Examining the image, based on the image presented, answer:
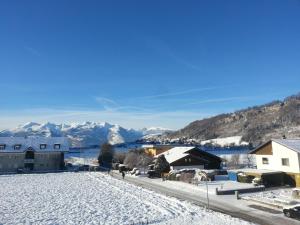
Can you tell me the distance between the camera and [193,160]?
65.9 m

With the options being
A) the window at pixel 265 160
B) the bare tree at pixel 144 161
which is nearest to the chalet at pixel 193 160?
the bare tree at pixel 144 161

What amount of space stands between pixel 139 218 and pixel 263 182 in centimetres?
2188

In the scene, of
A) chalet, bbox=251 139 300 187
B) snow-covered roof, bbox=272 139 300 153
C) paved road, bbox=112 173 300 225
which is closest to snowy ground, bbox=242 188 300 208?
paved road, bbox=112 173 300 225

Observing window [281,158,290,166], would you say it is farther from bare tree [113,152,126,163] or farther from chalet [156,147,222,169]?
bare tree [113,152,126,163]

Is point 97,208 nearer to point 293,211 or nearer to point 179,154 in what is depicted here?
point 293,211

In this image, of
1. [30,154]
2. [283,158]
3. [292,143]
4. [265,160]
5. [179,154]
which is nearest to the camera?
[283,158]

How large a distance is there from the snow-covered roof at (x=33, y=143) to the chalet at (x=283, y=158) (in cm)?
5151

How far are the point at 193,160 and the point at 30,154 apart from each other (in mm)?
40980

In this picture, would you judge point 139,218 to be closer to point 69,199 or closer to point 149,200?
point 149,200

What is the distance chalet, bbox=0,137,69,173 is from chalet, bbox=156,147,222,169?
105 feet

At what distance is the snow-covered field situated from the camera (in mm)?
28297

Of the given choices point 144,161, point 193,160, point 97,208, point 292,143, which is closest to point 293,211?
point 97,208

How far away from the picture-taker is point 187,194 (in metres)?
41.7

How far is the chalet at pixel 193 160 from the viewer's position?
65188mm
